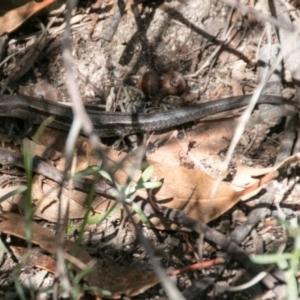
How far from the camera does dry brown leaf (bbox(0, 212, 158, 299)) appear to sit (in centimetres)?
354

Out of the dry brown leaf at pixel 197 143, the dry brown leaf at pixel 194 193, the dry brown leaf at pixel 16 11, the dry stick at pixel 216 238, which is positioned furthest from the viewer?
the dry brown leaf at pixel 16 11

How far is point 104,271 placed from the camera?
3.66 meters

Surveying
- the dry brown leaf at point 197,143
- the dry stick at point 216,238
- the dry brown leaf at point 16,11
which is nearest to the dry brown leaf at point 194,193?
the dry stick at point 216,238

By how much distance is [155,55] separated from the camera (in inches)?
191

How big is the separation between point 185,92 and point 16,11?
1655 millimetres

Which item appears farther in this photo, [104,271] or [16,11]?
[16,11]

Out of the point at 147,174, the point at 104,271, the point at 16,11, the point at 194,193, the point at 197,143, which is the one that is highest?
the point at 16,11

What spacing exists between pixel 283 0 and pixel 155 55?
3.66 ft

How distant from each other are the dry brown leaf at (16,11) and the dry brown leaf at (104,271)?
1946mm

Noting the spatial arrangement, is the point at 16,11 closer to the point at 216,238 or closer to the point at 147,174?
the point at 147,174

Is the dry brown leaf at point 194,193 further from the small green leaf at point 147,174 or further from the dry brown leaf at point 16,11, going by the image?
the dry brown leaf at point 16,11

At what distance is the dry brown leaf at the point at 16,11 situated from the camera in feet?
16.5

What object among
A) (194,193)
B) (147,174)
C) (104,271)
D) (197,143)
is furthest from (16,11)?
(104,271)

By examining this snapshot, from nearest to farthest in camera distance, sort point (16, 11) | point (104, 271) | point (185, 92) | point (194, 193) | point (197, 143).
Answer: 1. point (104, 271)
2. point (194, 193)
3. point (197, 143)
4. point (185, 92)
5. point (16, 11)
